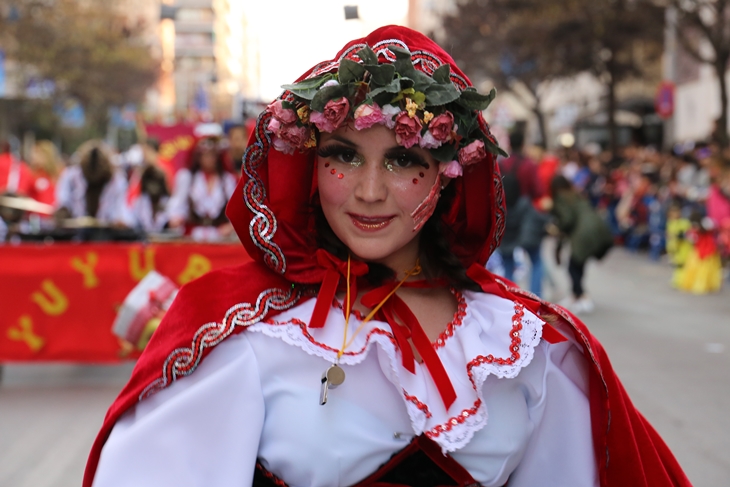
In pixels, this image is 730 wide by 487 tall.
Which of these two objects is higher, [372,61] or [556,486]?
[372,61]

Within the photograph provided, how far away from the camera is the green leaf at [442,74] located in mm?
2168

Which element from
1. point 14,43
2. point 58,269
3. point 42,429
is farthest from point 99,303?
point 14,43

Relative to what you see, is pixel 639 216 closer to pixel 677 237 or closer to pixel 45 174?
pixel 677 237

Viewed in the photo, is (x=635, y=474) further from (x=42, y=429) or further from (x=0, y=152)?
(x=0, y=152)

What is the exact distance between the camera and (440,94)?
2137mm

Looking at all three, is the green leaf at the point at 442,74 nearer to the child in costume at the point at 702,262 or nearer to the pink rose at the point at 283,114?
the pink rose at the point at 283,114

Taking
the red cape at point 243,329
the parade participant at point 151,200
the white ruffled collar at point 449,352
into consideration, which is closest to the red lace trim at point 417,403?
the white ruffled collar at point 449,352

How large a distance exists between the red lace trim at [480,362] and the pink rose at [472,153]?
0.39 meters

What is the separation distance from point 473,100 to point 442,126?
12 centimetres

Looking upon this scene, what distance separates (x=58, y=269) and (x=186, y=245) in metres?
0.96

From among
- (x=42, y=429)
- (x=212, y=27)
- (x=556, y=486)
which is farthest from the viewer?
(x=212, y=27)

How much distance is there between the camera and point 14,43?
2706 cm

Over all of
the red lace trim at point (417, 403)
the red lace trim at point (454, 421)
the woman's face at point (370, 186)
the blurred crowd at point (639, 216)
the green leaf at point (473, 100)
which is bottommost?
the blurred crowd at point (639, 216)

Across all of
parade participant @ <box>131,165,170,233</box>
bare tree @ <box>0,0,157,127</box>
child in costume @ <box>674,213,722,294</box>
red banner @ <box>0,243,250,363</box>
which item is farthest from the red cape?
bare tree @ <box>0,0,157,127</box>
